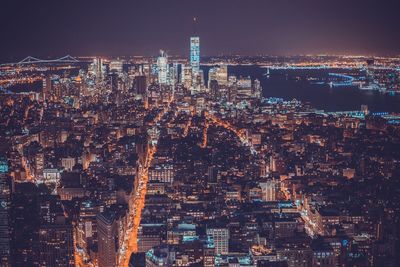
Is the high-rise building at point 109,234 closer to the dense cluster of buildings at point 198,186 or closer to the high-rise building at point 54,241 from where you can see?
the dense cluster of buildings at point 198,186

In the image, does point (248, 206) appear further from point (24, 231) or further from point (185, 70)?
point (185, 70)

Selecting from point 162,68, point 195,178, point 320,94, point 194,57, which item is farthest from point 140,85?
point 195,178

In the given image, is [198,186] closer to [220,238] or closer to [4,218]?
[220,238]

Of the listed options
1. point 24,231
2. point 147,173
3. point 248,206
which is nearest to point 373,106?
point 147,173

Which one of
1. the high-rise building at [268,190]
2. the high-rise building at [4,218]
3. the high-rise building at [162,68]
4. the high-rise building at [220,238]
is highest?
the high-rise building at [162,68]

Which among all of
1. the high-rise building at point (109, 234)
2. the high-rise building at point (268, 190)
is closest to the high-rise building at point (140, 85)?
the high-rise building at point (268, 190)
